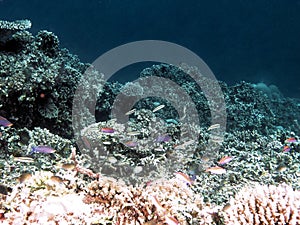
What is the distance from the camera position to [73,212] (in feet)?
9.62

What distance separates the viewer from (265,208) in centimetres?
301

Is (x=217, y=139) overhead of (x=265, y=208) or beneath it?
overhead

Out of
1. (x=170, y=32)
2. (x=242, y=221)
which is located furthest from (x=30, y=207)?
(x=170, y=32)

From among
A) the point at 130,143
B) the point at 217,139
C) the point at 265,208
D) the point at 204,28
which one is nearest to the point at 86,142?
the point at 130,143

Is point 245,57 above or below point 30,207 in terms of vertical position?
above

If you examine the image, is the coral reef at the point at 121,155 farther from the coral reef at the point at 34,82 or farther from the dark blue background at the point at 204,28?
the dark blue background at the point at 204,28

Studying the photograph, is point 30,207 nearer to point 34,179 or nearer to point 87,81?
point 34,179

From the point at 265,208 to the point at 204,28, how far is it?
28.2 metres

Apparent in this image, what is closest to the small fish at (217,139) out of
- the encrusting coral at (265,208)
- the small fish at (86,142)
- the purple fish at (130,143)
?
the purple fish at (130,143)

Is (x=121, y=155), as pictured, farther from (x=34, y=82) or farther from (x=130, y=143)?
(x=34, y=82)

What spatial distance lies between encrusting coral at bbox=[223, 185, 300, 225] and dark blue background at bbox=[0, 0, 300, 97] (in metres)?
22.3

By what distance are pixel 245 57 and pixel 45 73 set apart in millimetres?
24330

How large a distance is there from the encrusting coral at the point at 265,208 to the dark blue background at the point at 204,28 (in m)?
22.3

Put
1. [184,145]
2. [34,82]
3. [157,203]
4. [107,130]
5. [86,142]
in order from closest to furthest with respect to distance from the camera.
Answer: [157,203] < [107,130] < [86,142] < [184,145] < [34,82]
